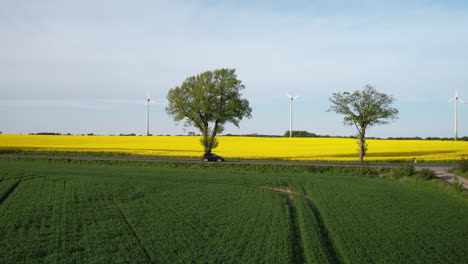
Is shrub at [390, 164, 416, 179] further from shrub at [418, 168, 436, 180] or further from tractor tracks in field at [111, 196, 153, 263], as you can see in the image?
tractor tracks in field at [111, 196, 153, 263]

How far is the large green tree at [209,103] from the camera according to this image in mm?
60125

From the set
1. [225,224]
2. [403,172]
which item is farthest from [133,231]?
[403,172]

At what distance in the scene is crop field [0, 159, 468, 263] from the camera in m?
14.6

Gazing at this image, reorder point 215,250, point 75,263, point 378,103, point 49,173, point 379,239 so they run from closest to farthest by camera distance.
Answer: point 75,263 → point 215,250 → point 379,239 → point 49,173 → point 378,103

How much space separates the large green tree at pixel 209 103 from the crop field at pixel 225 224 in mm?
28985

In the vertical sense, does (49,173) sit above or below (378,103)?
below

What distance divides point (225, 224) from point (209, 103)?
4214 cm

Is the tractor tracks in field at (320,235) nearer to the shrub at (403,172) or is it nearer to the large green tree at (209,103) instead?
the shrub at (403,172)

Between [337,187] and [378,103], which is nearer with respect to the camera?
[337,187]

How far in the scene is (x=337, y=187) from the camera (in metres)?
31.9

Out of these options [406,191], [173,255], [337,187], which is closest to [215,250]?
[173,255]

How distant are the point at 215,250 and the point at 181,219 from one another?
17.2 feet

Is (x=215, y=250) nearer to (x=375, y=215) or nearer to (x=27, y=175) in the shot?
(x=375, y=215)

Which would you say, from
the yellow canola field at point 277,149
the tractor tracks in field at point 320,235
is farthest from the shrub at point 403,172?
the yellow canola field at point 277,149
